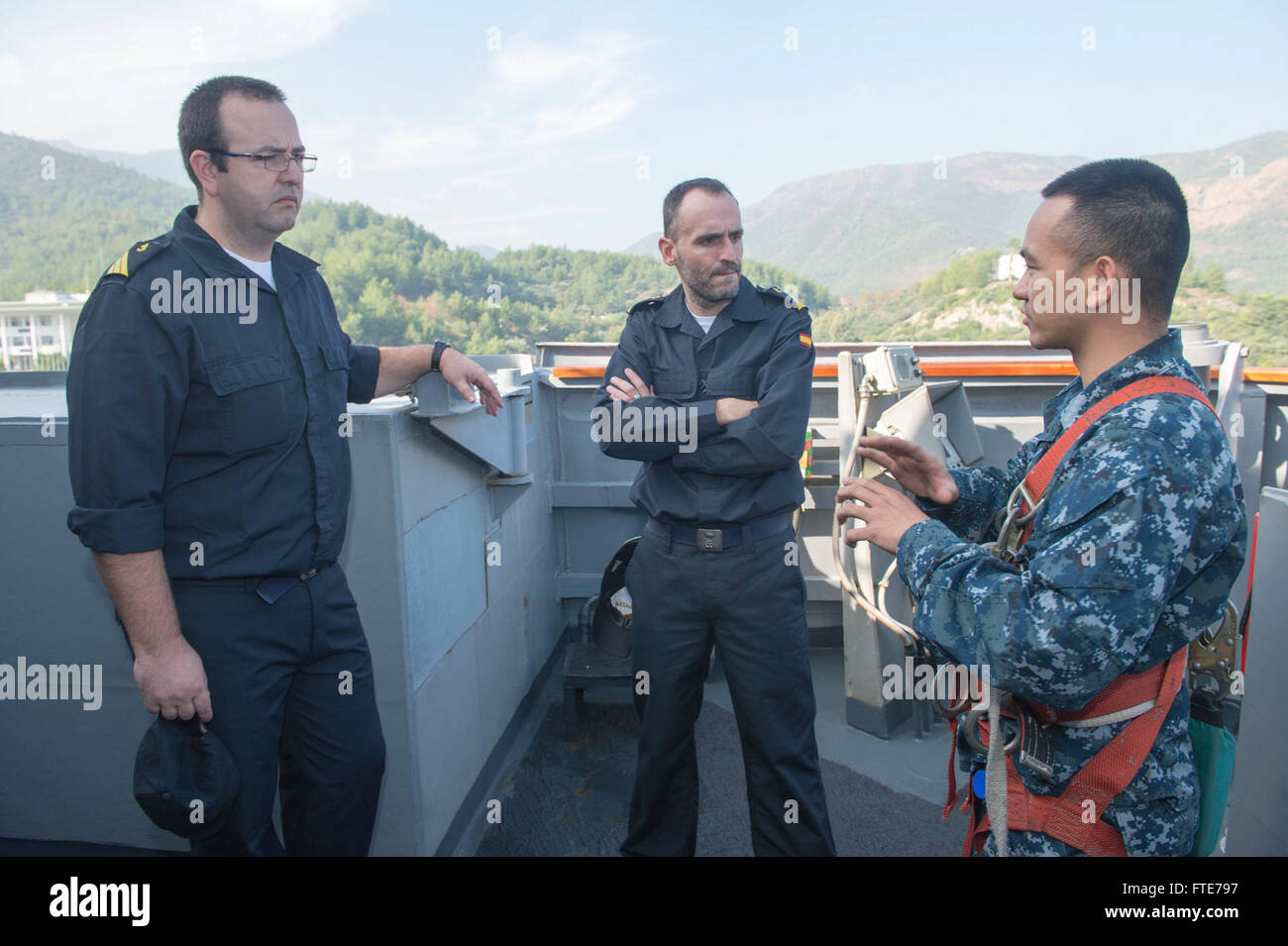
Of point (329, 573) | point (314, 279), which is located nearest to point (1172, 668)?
point (329, 573)

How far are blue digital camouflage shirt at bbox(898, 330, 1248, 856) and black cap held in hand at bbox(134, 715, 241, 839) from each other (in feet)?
4.32

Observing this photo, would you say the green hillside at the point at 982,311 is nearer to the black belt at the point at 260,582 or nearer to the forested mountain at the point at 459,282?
the forested mountain at the point at 459,282

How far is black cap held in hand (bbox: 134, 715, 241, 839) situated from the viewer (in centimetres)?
147

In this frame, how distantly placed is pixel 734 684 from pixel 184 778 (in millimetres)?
1414

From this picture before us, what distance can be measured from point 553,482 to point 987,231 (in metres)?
110

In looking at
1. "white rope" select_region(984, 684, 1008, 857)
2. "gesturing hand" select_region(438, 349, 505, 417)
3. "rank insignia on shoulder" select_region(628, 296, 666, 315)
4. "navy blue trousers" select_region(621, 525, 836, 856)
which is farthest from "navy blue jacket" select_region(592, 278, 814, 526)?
"white rope" select_region(984, 684, 1008, 857)

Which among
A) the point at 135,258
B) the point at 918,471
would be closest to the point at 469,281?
the point at 135,258

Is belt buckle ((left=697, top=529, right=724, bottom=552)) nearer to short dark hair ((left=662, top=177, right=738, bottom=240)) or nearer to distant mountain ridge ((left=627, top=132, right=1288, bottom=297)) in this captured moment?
short dark hair ((left=662, top=177, right=738, bottom=240))

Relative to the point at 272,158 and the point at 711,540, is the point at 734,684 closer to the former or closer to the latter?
the point at 711,540

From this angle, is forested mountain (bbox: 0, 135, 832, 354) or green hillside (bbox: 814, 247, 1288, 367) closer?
forested mountain (bbox: 0, 135, 832, 354)

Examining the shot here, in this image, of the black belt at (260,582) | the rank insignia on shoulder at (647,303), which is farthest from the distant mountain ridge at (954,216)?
the black belt at (260,582)

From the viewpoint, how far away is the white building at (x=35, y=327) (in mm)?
39156

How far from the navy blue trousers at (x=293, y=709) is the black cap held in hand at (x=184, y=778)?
62mm
